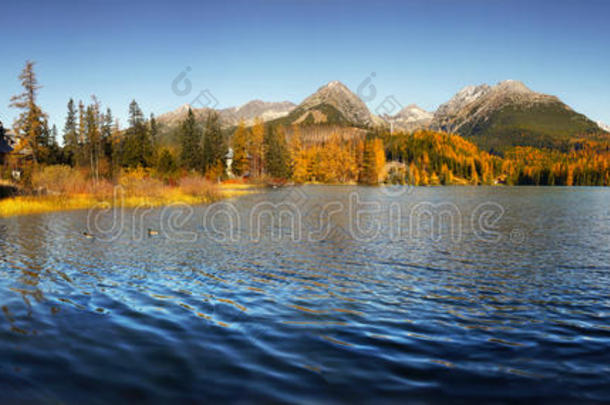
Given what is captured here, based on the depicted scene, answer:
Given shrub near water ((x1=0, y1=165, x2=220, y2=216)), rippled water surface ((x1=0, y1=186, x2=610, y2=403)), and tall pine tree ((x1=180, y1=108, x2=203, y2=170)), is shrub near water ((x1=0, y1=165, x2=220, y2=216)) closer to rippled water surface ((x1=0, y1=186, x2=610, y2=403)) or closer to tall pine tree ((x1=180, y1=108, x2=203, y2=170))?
rippled water surface ((x1=0, y1=186, x2=610, y2=403))

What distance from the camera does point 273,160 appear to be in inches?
4847

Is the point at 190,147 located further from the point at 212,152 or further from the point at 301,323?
the point at 301,323

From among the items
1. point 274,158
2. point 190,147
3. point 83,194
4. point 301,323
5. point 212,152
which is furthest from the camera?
point 274,158

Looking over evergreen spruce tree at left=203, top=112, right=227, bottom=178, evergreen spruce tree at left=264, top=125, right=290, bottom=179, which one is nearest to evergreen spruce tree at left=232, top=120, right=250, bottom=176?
evergreen spruce tree at left=203, top=112, right=227, bottom=178

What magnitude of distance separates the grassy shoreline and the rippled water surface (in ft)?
65.9

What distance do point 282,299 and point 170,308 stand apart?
310 centimetres

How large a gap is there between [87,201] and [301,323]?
4210cm

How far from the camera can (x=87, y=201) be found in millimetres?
43750

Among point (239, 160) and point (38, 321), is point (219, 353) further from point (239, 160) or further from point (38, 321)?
point (239, 160)

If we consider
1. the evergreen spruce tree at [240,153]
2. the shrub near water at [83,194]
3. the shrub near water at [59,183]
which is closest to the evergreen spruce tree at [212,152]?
the evergreen spruce tree at [240,153]

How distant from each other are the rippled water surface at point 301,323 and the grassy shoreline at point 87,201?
20.1 metres

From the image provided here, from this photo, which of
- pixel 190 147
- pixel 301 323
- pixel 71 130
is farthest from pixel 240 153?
pixel 301 323

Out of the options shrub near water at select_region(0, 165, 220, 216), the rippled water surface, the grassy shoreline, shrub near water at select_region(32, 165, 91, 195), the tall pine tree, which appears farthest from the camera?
the tall pine tree

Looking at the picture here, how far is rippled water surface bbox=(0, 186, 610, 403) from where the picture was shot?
648 centimetres
